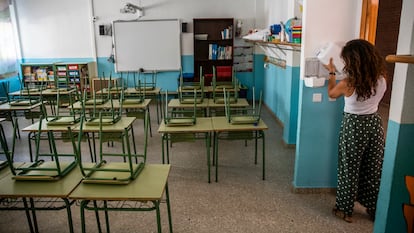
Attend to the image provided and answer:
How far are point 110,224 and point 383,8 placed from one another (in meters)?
7.21

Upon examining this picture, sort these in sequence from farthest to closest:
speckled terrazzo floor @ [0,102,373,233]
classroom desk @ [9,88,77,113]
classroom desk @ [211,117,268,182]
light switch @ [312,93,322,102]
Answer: classroom desk @ [9,88,77,113]
classroom desk @ [211,117,268,182]
light switch @ [312,93,322,102]
speckled terrazzo floor @ [0,102,373,233]

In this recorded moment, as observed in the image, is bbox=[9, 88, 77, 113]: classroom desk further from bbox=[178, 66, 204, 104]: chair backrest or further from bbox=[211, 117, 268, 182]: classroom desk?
bbox=[211, 117, 268, 182]: classroom desk

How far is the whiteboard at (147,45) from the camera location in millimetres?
7863

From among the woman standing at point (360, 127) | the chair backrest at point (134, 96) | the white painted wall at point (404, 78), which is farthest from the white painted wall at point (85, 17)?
the white painted wall at point (404, 78)

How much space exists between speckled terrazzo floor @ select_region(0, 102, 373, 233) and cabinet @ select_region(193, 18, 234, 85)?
4.17 metres

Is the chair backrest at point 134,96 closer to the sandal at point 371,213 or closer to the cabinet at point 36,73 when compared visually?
the cabinet at point 36,73

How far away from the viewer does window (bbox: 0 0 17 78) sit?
746 cm

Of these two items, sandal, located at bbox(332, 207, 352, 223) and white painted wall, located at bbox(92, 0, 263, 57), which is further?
white painted wall, located at bbox(92, 0, 263, 57)

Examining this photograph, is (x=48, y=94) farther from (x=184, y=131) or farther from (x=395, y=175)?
(x=395, y=175)

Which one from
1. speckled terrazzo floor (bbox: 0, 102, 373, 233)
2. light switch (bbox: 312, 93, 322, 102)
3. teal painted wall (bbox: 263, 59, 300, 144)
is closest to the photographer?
speckled terrazzo floor (bbox: 0, 102, 373, 233)

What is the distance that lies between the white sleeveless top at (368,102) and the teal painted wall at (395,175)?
0.73 metres

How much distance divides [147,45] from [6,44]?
133 inches

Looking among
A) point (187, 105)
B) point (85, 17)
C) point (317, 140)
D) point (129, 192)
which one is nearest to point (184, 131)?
point (187, 105)

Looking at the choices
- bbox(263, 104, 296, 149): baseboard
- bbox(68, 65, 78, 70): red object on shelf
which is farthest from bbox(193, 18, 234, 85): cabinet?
bbox(68, 65, 78, 70): red object on shelf
